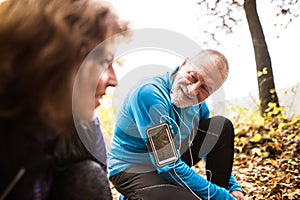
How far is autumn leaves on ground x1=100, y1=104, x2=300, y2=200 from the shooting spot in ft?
6.31

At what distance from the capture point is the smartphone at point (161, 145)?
1361 mm

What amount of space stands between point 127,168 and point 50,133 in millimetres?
681

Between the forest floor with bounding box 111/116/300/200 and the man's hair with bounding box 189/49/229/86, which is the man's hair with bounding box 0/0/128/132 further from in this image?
the forest floor with bounding box 111/116/300/200

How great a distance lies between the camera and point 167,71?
1531 mm

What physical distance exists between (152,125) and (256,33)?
1668mm

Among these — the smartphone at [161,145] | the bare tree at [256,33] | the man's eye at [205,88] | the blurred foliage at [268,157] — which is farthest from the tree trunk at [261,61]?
the smartphone at [161,145]

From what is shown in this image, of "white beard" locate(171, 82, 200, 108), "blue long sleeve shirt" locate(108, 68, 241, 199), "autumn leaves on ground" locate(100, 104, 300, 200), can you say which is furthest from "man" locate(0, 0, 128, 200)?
Answer: "autumn leaves on ground" locate(100, 104, 300, 200)

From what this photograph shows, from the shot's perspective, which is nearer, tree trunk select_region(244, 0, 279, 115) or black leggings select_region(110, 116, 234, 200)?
black leggings select_region(110, 116, 234, 200)

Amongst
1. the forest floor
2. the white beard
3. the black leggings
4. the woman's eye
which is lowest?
the forest floor

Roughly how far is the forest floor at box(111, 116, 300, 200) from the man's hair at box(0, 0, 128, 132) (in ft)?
4.49

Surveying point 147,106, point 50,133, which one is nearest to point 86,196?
point 50,133

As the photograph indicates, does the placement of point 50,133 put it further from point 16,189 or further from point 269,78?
point 269,78

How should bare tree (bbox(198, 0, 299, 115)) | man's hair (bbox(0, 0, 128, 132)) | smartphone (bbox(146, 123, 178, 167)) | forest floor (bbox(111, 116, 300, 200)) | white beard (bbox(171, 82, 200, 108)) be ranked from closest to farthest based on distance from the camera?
man's hair (bbox(0, 0, 128, 132)) < smartphone (bbox(146, 123, 178, 167)) < white beard (bbox(171, 82, 200, 108)) < forest floor (bbox(111, 116, 300, 200)) < bare tree (bbox(198, 0, 299, 115))

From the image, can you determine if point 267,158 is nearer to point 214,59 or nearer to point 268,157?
point 268,157
